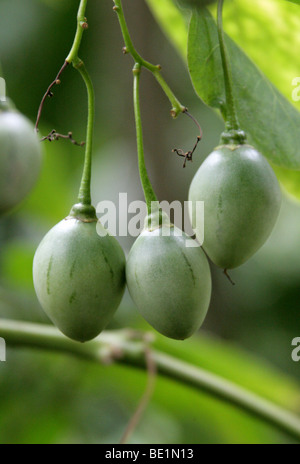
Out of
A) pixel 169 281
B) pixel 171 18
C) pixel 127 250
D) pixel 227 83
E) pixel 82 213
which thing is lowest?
pixel 169 281

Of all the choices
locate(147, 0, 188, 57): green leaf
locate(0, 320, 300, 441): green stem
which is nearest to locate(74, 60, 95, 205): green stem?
locate(147, 0, 188, 57): green leaf

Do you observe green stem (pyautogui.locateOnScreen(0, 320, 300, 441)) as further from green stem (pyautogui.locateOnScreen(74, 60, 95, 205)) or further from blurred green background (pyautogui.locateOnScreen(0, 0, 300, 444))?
green stem (pyautogui.locateOnScreen(74, 60, 95, 205))

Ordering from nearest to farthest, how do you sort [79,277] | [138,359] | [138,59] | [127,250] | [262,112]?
1. [79,277]
2. [138,59]
3. [262,112]
4. [138,359]
5. [127,250]

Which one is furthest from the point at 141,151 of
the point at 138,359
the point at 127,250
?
the point at 127,250

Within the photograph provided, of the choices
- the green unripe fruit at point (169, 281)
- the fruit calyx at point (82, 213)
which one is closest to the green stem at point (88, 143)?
the fruit calyx at point (82, 213)

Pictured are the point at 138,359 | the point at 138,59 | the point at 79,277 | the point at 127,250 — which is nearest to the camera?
the point at 79,277

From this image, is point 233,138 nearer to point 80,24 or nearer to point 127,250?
point 80,24

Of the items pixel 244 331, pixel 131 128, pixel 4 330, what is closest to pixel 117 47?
pixel 131 128

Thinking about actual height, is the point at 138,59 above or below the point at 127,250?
below
